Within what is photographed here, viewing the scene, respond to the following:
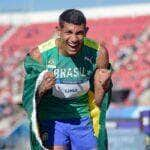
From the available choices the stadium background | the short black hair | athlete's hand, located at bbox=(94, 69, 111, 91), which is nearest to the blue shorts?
athlete's hand, located at bbox=(94, 69, 111, 91)

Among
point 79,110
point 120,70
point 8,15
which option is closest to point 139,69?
point 120,70

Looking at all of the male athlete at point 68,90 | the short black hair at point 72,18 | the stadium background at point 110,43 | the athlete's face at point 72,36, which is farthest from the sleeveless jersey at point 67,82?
the stadium background at point 110,43

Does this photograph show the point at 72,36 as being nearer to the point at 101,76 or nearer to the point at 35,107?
the point at 101,76

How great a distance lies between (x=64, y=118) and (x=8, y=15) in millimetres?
23556

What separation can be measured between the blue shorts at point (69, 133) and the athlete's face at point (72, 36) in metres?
0.62

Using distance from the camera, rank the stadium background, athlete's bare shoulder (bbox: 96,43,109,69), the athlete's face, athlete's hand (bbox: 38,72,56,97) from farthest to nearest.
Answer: the stadium background
athlete's bare shoulder (bbox: 96,43,109,69)
the athlete's face
athlete's hand (bbox: 38,72,56,97)

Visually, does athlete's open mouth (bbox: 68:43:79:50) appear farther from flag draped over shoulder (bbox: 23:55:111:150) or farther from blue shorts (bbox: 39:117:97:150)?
blue shorts (bbox: 39:117:97:150)

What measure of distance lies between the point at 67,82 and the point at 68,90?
2.7 inches

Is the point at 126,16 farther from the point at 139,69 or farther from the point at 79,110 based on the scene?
the point at 79,110

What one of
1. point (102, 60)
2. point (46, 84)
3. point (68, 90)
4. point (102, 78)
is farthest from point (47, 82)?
point (102, 60)

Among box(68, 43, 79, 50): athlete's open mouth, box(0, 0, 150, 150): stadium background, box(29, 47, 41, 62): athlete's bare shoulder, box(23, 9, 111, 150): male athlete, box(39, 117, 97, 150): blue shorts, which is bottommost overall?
box(0, 0, 150, 150): stadium background

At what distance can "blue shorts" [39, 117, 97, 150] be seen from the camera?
5.21 meters

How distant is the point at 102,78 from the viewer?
4996mm

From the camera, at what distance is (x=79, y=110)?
206 inches
